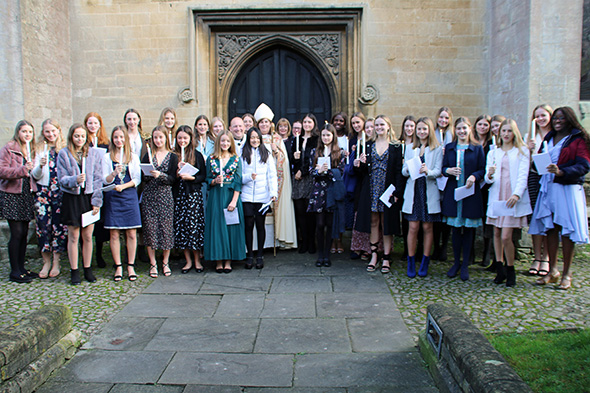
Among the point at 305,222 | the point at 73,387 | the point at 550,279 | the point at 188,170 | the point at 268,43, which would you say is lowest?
the point at 73,387

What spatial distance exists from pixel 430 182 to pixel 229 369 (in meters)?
3.48

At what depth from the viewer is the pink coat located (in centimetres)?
575

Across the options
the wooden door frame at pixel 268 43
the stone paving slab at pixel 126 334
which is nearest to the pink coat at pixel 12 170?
the stone paving slab at pixel 126 334

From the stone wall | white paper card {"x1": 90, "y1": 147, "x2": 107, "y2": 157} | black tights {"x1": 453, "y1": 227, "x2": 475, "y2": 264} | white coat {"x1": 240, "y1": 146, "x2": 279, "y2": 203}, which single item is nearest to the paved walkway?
black tights {"x1": 453, "y1": 227, "x2": 475, "y2": 264}

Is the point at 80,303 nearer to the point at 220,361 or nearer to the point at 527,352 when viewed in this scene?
the point at 220,361

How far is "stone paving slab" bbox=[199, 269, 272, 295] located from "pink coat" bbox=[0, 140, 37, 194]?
242cm

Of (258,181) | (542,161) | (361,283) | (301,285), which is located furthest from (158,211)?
(542,161)

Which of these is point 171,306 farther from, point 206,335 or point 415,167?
point 415,167

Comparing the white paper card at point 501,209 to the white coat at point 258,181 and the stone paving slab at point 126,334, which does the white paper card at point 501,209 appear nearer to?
the white coat at point 258,181

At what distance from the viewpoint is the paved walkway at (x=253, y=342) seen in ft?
10.9

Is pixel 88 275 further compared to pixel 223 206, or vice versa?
pixel 223 206

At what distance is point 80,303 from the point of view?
16.4 feet

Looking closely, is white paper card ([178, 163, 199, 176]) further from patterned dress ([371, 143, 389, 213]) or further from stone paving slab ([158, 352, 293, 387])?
stone paving slab ([158, 352, 293, 387])

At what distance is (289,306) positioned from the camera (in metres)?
4.88
